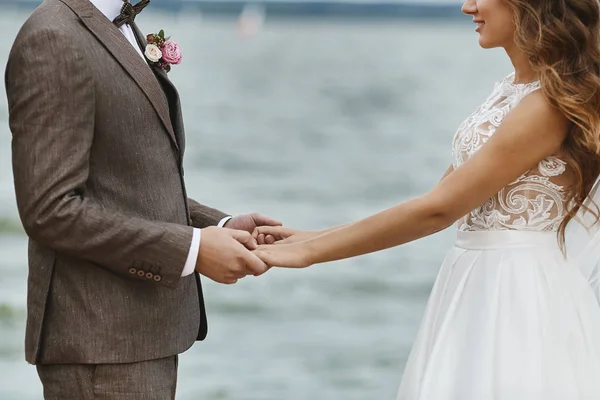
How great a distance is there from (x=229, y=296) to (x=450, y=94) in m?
13.3

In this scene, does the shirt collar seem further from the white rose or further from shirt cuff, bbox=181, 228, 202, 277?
shirt cuff, bbox=181, 228, 202, 277

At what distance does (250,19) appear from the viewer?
3988 centimetres

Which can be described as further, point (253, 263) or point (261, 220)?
point (261, 220)

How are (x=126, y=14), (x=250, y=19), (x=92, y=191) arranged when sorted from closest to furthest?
(x=92, y=191), (x=126, y=14), (x=250, y=19)

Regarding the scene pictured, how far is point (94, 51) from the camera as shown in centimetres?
226

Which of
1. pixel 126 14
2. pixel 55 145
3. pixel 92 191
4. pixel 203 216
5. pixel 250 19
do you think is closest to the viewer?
pixel 55 145

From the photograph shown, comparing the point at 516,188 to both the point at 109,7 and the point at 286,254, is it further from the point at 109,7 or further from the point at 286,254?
the point at 109,7

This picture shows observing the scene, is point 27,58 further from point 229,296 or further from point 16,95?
point 229,296

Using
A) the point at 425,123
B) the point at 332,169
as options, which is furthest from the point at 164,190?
the point at 425,123

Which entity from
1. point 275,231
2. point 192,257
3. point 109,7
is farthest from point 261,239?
point 109,7

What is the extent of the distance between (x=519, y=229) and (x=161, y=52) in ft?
3.08

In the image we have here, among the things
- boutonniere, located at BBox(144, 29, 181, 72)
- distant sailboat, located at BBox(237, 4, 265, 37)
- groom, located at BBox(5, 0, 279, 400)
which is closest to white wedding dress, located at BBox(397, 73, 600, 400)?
groom, located at BBox(5, 0, 279, 400)

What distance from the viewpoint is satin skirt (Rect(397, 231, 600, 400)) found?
98.4 inches

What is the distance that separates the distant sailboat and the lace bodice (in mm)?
36450
